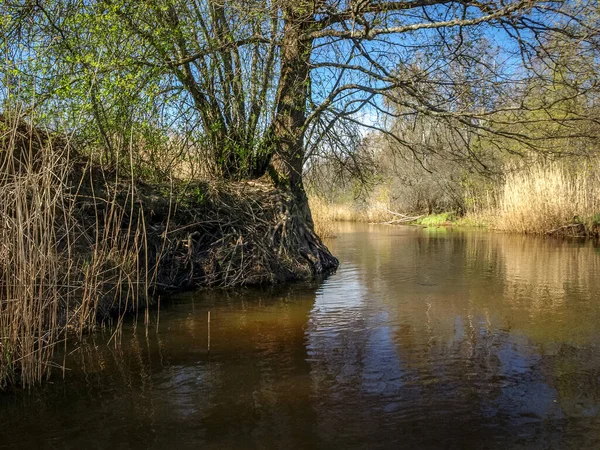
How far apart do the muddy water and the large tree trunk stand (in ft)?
8.10

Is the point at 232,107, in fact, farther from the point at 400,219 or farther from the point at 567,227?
the point at 400,219

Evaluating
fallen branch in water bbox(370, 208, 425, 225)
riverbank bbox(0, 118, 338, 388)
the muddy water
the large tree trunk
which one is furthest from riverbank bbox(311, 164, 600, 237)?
the muddy water

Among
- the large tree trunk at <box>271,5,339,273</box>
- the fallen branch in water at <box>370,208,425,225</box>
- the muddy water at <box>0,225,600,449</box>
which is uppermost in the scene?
the large tree trunk at <box>271,5,339,273</box>

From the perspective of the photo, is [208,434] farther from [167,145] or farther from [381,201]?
[381,201]

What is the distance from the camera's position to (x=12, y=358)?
3701mm

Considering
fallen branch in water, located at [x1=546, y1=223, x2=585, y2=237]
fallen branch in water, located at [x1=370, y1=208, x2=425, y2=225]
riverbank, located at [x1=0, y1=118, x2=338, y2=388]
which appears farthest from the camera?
fallen branch in water, located at [x1=370, y1=208, x2=425, y2=225]

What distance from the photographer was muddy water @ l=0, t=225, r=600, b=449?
9.81 feet

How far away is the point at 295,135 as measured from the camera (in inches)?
359

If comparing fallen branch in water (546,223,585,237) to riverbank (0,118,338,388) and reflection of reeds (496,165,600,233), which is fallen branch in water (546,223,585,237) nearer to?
reflection of reeds (496,165,600,233)

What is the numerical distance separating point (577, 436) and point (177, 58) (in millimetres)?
7401

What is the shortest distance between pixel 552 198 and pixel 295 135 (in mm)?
9745

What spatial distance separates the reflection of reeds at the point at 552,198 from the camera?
48.5ft

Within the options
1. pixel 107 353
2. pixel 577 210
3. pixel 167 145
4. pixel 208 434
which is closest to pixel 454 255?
pixel 577 210

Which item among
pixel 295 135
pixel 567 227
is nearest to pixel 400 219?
pixel 567 227
